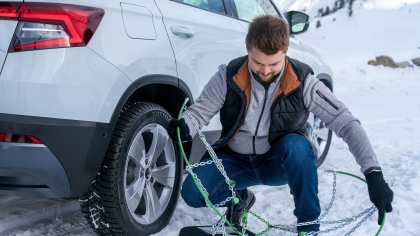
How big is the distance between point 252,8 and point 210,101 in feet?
5.83

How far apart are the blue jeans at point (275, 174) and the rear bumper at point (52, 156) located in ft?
1.94

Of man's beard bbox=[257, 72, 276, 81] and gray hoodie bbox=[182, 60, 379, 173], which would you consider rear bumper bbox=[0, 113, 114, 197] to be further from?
man's beard bbox=[257, 72, 276, 81]

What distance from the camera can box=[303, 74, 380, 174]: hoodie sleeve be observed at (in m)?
2.24

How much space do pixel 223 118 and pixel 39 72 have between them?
1006 millimetres

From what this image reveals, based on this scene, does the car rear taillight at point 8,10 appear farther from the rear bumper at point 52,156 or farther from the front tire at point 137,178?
the front tire at point 137,178

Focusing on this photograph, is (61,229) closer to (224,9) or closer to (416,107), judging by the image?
(224,9)

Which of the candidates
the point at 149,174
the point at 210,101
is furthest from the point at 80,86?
the point at 149,174

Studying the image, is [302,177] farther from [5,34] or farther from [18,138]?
[5,34]

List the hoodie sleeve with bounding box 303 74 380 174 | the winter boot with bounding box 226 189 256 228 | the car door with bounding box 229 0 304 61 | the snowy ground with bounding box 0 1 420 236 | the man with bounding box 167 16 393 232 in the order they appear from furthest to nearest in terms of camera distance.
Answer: the car door with bounding box 229 0 304 61
the snowy ground with bounding box 0 1 420 236
the winter boot with bounding box 226 189 256 228
the man with bounding box 167 16 393 232
the hoodie sleeve with bounding box 303 74 380 174

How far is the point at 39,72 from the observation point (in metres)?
2.09

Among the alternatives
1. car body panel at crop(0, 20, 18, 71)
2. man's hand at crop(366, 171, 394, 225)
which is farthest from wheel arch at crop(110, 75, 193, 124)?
man's hand at crop(366, 171, 394, 225)

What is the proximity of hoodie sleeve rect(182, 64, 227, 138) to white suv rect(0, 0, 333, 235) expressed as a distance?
0.97ft

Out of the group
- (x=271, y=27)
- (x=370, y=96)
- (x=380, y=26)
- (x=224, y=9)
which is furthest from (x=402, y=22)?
(x=271, y=27)

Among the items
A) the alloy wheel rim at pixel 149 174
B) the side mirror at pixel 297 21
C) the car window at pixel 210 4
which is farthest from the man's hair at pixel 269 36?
the side mirror at pixel 297 21
